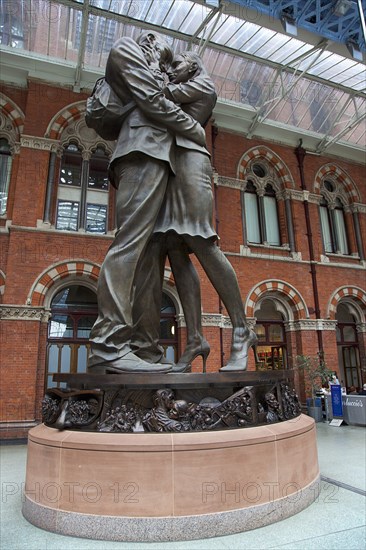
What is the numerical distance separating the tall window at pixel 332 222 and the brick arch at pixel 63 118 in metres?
9.13

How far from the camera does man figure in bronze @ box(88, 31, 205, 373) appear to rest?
295 centimetres

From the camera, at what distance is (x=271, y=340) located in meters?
13.1

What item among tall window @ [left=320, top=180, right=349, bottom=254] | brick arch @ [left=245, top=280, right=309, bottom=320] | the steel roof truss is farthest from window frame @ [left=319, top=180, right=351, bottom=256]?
the steel roof truss

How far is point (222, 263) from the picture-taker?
10.9 ft

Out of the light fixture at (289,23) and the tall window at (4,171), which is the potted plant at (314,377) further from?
the tall window at (4,171)

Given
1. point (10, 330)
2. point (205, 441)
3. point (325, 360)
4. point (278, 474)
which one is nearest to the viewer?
point (205, 441)

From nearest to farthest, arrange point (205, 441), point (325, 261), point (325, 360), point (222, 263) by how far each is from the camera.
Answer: point (205, 441) → point (222, 263) → point (325, 360) → point (325, 261)

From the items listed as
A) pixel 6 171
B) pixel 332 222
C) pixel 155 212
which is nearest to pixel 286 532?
pixel 155 212

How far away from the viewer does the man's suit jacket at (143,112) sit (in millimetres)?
3160

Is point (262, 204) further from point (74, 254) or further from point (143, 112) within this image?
point (143, 112)

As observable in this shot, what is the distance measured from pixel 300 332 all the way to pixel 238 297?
32.9 ft

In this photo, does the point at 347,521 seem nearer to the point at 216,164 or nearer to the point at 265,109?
the point at 216,164

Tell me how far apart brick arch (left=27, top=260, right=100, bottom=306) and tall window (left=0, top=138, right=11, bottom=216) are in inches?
84.9

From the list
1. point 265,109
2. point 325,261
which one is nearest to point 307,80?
point 265,109
